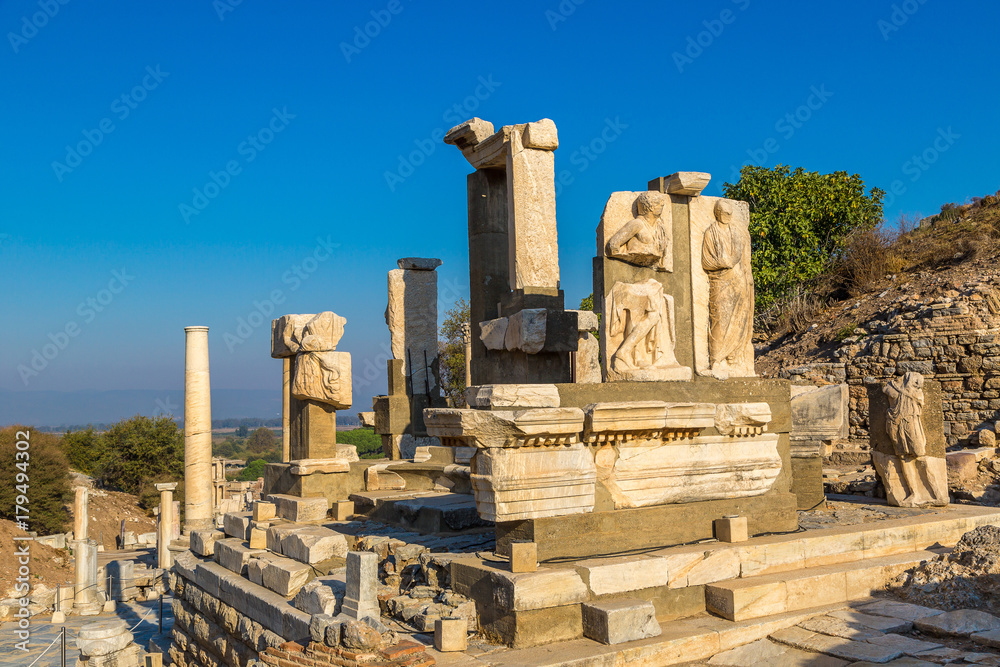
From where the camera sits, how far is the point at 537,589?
15.2 ft

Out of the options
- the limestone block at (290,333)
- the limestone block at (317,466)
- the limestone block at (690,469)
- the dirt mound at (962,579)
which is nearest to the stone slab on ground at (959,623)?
the dirt mound at (962,579)

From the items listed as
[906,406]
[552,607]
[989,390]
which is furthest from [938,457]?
[989,390]

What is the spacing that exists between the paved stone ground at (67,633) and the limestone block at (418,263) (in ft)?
20.3

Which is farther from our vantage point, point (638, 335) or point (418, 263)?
point (418, 263)

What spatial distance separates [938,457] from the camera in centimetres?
791

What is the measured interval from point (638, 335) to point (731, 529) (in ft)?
5.32

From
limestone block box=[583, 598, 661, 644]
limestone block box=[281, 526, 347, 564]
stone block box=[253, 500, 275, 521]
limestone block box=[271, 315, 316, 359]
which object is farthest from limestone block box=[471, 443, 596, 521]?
limestone block box=[271, 315, 316, 359]

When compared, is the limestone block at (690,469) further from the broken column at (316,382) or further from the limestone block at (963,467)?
the limestone block at (963,467)

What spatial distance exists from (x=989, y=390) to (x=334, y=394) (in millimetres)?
13109

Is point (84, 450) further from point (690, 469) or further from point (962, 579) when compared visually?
point (962, 579)

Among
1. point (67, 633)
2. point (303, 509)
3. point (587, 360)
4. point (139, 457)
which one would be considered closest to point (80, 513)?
point (67, 633)

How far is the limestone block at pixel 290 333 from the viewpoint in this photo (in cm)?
984

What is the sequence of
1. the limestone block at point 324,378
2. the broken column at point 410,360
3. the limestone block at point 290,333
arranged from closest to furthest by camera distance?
the limestone block at point 324,378 < the limestone block at point 290,333 < the broken column at point 410,360

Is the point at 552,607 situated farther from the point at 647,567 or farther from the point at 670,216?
the point at 670,216
